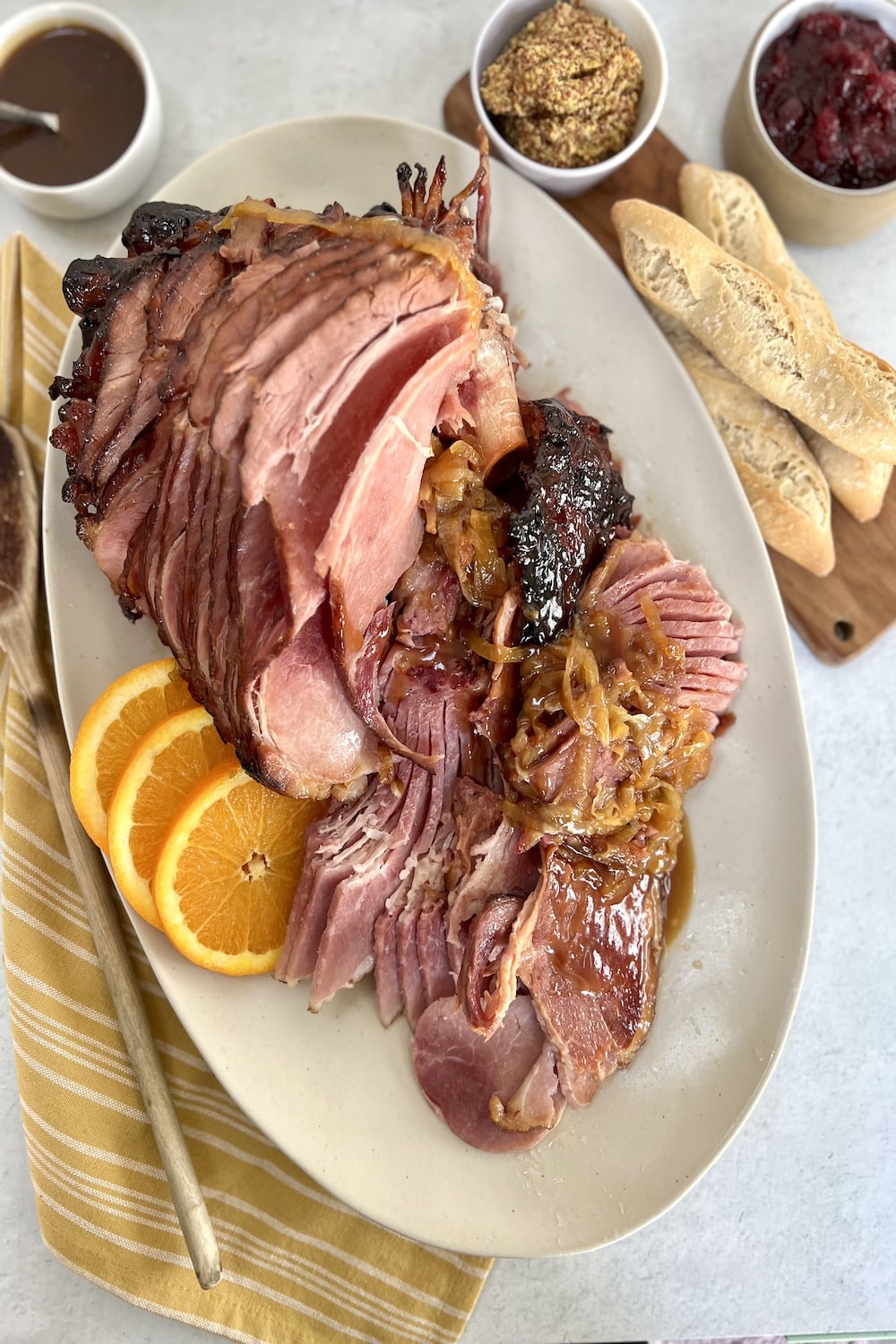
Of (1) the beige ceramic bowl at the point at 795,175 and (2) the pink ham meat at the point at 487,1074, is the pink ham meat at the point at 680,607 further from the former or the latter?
(1) the beige ceramic bowl at the point at 795,175

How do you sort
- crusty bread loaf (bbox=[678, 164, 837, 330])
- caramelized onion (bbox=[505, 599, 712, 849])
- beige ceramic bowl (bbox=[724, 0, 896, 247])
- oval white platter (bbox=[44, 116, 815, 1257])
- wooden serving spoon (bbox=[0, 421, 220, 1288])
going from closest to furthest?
caramelized onion (bbox=[505, 599, 712, 849])
oval white platter (bbox=[44, 116, 815, 1257])
wooden serving spoon (bbox=[0, 421, 220, 1288])
beige ceramic bowl (bbox=[724, 0, 896, 247])
crusty bread loaf (bbox=[678, 164, 837, 330])

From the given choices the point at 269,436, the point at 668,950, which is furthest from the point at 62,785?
the point at 668,950

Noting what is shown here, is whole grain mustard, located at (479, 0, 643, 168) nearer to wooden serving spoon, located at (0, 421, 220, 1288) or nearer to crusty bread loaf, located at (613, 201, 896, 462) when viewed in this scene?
crusty bread loaf, located at (613, 201, 896, 462)

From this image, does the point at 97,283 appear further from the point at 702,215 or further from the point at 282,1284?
the point at 282,1284

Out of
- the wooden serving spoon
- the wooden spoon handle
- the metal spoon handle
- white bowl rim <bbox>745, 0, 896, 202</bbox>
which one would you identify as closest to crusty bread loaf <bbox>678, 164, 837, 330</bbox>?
white bowl rim <bbox>745, 0, 896, 202</bbox>

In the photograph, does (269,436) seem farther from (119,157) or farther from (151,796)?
(119,157)

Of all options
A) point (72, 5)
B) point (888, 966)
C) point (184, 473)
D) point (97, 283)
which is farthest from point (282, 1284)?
point (72, 5)
